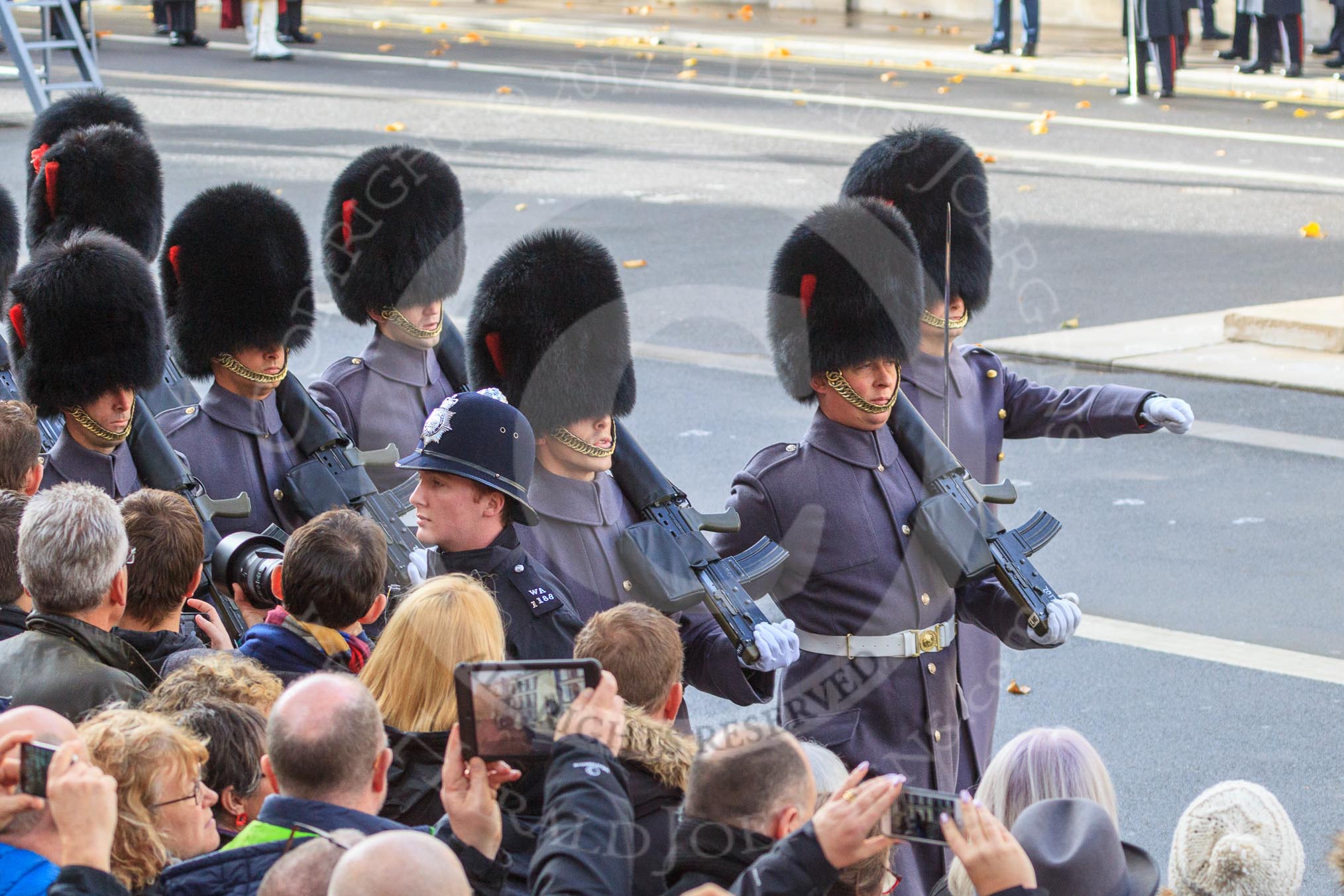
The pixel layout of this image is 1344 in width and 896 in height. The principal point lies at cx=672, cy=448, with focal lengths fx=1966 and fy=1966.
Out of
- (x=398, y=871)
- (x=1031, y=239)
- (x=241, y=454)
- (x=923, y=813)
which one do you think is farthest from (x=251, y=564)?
(x=1031, y=239)

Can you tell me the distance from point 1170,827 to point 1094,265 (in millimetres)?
6952

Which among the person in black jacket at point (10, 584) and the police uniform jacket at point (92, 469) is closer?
the person in black jacket at point (10, 584)

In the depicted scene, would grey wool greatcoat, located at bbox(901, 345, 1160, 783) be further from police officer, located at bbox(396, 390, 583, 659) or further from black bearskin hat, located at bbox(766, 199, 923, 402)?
police officer, located at bbox(396, 390, 583, 659)

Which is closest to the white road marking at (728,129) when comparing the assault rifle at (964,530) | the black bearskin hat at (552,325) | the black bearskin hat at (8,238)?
the black bearskin hat at (8,238)

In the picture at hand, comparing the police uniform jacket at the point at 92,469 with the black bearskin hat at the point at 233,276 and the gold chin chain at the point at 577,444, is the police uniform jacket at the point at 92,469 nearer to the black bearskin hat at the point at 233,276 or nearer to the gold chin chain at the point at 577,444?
the black bearskin hat at the point at 233,276

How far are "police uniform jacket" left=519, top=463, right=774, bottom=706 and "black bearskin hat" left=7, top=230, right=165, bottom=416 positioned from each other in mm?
1369

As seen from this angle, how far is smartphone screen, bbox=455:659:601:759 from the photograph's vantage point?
2834mm

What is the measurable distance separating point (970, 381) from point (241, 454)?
1.85m

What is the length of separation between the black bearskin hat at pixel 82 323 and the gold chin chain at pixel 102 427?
0.12m

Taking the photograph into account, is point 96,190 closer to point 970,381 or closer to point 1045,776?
point 970,381

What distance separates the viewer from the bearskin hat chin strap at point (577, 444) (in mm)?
4297

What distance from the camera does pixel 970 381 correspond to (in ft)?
16.5

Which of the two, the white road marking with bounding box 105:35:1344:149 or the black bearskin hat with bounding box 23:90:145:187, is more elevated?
the black bearskin hat with bounding box 23:90:145:187

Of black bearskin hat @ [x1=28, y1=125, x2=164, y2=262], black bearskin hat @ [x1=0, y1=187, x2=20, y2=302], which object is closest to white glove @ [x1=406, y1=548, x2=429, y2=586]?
black bearskin hat @ [x1=28, y1=125, x2=164, y2=262]
